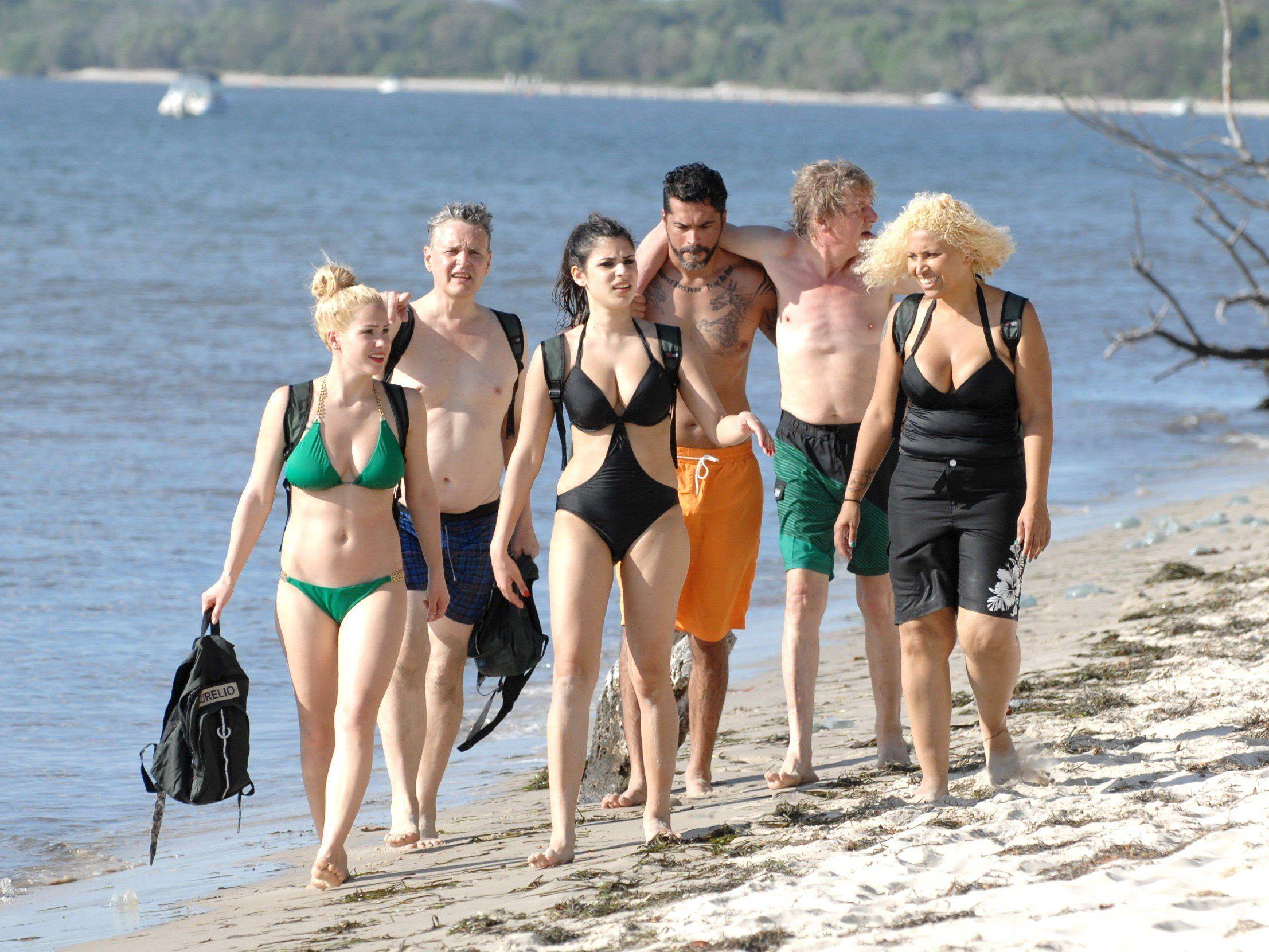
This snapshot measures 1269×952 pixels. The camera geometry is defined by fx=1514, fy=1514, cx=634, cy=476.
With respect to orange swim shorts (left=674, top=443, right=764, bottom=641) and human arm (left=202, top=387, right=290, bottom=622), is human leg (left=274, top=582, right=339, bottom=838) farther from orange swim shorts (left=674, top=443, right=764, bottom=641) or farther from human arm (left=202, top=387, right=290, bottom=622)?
orange swim shorts (left=674, top=443, right=764, bottom=641)

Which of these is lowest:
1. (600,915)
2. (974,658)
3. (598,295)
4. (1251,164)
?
(600,915)

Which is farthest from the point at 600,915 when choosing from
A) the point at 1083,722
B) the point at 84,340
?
the point at 84,340

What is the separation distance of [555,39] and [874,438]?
171 metres

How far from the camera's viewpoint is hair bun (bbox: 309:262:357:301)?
440 cm

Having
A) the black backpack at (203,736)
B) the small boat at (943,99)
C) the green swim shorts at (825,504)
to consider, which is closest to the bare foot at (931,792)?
the green swim shorts at (825,504)

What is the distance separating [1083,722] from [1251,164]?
5396 millimetres

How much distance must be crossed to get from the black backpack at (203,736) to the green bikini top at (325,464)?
49 centimetres

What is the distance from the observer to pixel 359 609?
428 cm

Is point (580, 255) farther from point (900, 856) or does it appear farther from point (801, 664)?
point (900, 856)

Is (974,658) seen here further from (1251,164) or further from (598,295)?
(1251,164)

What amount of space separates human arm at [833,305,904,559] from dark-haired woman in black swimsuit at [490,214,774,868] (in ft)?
1.93

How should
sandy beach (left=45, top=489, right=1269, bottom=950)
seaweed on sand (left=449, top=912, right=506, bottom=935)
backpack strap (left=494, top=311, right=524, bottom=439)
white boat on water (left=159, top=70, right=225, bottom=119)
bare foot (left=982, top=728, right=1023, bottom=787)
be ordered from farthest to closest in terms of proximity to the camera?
white boat on water (left=159, top=70, right=225, bottom=119) → backpack strap (left=494, top=311, right=524, bottom=439) → bare foot (left=982, top=728, right=1023, bottom=787) → seaweed on sand (left=449, top=912, right=506, bottom=935) → sandy beach (left=45, top=489, right=1269, bottom=950)

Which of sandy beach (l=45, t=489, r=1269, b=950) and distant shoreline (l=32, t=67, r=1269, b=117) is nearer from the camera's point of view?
sandy beach (l=45, t=489, r=1269, b=950)

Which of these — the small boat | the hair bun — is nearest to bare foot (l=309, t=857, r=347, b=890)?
the hair bun
